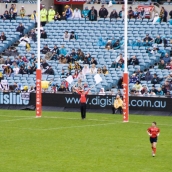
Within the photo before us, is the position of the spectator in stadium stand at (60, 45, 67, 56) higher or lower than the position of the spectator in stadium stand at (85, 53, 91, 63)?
higher

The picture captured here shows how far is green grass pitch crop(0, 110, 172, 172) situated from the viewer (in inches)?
959

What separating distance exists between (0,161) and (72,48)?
86.3 feet

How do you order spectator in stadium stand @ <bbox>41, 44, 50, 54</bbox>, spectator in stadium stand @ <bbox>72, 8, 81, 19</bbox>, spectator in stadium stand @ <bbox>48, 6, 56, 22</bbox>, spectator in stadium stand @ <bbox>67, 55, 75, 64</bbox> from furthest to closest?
spectator in stadium stand @ <bbox>48, 6, 56, 22</bbox>, spectator in stadium stand @ <bbox>72, 8, 81, 19</bbox>, spectator in stadium stand @ <bbox>41, 44, 50, 54</bbox>, spectator in stadium stand @ <bbox>67, 55, 75, 64</bbox>

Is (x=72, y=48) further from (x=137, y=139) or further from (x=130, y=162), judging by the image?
(x=130, y=162)

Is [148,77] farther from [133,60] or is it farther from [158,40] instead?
[158,40]

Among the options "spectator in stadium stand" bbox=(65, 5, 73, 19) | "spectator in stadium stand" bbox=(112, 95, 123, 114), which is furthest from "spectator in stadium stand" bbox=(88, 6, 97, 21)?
"spectator in stadium stand" bbox=(112, 95, 123, 114)

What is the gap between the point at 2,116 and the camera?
4191 cm

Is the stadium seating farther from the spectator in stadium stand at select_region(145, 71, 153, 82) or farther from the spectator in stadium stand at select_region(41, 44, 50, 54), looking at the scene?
the spectator in stadium stand at select_region(145, 71, 153, 82)

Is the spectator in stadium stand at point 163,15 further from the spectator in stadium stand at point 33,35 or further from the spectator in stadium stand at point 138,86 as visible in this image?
the spectator in stadium stand at point 33,35

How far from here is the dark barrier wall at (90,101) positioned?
41844mm

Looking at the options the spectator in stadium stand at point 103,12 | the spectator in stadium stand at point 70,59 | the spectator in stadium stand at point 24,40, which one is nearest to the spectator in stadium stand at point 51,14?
the spectator in stadium stand at point 24,40

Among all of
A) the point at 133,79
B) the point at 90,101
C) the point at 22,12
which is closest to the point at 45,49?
the point at 22,12

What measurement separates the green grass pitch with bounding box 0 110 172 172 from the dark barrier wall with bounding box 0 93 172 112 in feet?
3.12

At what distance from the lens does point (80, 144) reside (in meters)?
29.8
